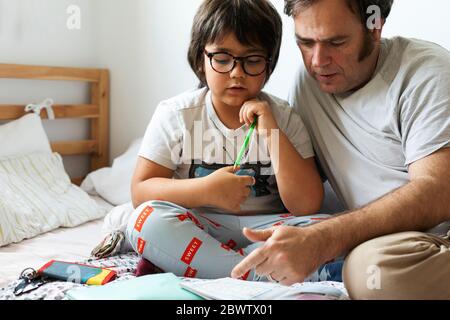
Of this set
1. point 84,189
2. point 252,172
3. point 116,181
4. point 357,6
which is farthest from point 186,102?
point 84,189

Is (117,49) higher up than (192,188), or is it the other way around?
(117,49)

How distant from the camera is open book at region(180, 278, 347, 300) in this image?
0.99 metres

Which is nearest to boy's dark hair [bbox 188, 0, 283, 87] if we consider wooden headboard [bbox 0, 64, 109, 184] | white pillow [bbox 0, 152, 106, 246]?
white pillow [bbox 0, 152, 106, 246]

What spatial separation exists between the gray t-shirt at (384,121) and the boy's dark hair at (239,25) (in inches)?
5.7

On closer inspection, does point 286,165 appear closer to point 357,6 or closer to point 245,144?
point 245,144

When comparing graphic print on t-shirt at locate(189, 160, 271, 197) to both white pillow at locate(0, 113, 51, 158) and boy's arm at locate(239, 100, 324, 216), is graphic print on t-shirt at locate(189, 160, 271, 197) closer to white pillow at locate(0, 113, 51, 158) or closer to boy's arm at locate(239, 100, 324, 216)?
boy's arm at locate(239, 100, 324, 216)

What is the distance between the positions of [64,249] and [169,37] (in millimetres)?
1085

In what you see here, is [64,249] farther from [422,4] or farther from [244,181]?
[422,4]

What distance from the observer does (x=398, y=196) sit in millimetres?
1103

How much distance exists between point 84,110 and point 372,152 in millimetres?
1491

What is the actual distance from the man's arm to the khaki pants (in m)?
0.05

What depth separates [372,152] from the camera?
130cm

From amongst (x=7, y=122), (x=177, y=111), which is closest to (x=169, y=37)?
(x=7, y=122)

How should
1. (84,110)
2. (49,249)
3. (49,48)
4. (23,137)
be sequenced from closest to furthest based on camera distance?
(49,249), (23,137), (49,48), (84,110)
